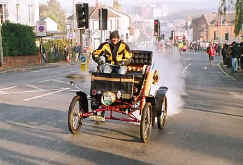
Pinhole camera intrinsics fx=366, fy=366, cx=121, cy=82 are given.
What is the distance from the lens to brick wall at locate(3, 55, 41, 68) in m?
29.8

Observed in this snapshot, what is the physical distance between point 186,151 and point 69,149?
2.01 metres

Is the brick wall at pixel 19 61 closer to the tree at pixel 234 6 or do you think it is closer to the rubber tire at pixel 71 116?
the tree at pixel 234 6

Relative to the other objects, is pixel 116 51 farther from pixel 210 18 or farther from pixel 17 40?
pixel 210 18

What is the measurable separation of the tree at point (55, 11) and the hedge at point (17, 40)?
82437mm

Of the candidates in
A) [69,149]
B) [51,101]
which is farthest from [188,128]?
[51,101]

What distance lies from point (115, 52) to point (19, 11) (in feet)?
134

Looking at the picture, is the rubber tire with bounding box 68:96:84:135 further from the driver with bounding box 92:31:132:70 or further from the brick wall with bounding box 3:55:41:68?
the brick wall with bounding box 3:55:41:68

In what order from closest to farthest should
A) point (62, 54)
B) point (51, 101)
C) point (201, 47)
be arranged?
point (51, 101)
point (62, 54)
point (201, 47)

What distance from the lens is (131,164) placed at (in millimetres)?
5547

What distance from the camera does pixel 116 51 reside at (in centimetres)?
758

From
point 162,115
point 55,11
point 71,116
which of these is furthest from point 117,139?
point 55,11

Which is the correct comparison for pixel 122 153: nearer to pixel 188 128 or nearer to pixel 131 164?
pixel 131 164

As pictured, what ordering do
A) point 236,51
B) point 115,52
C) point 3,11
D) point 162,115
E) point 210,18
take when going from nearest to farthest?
1. point 115,52
2. point 162,115
3. point 236,51
4. point 3,11
5. point 210,18

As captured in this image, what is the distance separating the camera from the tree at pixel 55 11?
379 ft
